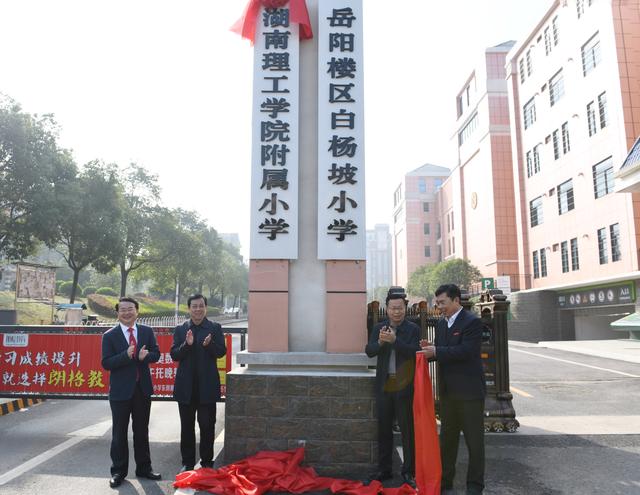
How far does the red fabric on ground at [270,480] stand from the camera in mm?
4137

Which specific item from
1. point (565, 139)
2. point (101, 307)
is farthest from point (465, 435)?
point (101, 307)

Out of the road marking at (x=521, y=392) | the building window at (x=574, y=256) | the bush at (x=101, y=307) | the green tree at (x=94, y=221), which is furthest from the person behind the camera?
the bush at (x=101, y=307)

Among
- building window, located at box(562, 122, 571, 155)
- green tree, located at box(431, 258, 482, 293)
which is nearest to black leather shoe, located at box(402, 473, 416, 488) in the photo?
building window, located at box(562, 122, 571, 155)

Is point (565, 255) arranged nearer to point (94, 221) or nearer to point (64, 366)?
point (94, 221)

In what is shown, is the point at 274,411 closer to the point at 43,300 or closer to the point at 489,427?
the point at 489,427

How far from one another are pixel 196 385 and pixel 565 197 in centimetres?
2730

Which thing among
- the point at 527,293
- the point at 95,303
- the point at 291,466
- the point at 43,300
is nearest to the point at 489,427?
the point at 291,466

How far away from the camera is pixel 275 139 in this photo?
17.6 ft

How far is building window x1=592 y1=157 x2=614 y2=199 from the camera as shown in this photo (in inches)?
910

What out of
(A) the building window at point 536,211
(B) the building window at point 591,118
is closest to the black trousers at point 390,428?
(B) the building window at point 591,118

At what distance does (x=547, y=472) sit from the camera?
4.82 m

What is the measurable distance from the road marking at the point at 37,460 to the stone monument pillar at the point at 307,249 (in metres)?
2.10

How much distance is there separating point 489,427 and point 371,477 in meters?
2.44

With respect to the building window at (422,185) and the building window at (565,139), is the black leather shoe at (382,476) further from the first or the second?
the building window at (422,185)
